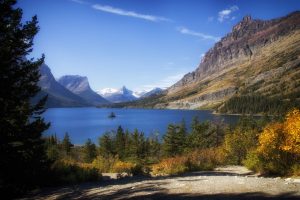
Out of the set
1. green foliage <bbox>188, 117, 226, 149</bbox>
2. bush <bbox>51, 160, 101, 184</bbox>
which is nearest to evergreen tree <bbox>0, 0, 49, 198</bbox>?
bush <bbox>51, 160, 101, 184</bbox>

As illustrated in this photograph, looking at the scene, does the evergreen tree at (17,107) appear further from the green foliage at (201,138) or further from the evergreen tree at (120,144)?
the evergreen tree at (120,144)

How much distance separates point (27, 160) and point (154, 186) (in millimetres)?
8388

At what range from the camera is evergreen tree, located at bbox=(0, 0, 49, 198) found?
17016 mm

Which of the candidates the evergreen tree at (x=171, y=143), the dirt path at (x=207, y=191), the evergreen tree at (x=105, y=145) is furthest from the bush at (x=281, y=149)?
the evergreen tree at (x=105, y=145)

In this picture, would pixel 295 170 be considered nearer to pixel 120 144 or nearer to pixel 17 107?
pixel 17 107

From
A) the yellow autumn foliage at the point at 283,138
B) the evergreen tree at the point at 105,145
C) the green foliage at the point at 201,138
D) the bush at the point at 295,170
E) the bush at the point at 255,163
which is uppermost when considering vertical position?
the yellow autumn foliage at the point at 283,138

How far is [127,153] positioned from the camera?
70.6m

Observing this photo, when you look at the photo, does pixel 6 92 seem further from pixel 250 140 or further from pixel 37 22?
pixel 250 140

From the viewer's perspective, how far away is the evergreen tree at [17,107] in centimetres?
1702

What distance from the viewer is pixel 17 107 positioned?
20.0m

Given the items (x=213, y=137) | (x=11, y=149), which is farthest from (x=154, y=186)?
(x=213, y=137)

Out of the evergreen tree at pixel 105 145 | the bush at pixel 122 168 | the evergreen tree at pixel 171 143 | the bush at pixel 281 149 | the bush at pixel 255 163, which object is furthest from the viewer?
the evergreen tree at pixel 105 145

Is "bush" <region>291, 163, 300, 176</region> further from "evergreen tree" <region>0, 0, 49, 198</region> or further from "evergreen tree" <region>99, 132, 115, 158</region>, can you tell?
"evergreen tree" <region>99, 132, 115, 158</region>

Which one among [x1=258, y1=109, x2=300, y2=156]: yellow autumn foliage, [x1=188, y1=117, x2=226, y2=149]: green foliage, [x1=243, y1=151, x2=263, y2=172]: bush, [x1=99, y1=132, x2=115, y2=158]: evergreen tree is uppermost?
[x1=258, y1=109, x2=300, y2=156]: yellow autumn foliage
